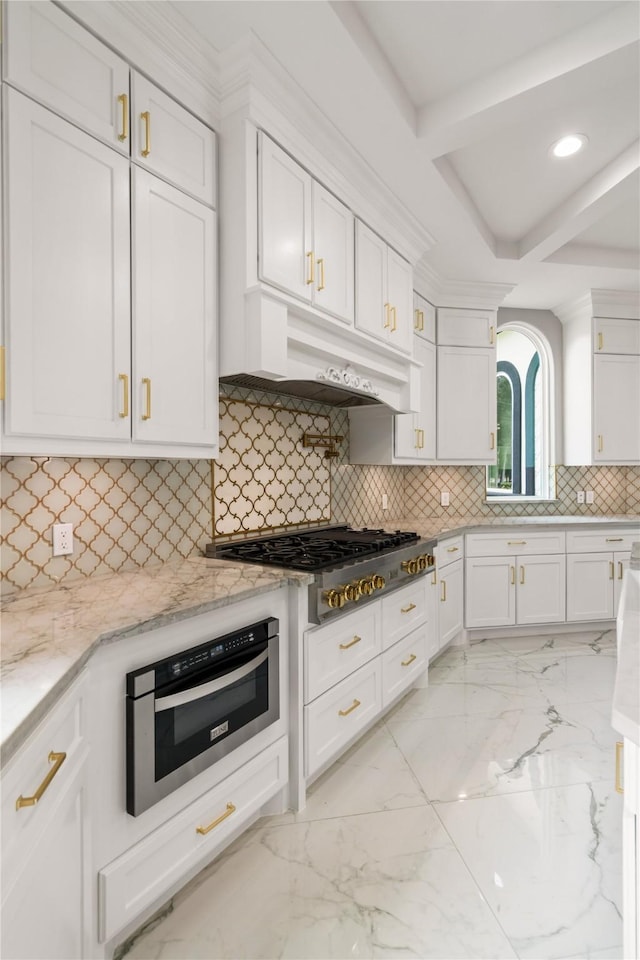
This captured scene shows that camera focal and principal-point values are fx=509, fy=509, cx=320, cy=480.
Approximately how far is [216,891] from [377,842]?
1.83 feet

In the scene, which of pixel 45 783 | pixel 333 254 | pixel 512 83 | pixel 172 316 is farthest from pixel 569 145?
pixel 45 783

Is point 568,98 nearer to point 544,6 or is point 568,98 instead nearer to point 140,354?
point 544,6

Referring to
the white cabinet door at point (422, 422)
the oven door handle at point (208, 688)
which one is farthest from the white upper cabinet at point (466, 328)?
the oven door handle at point (208, 688)

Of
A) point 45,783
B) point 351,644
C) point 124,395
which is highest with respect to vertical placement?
point 124,395

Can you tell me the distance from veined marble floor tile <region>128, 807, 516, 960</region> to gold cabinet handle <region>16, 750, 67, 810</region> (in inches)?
31.4

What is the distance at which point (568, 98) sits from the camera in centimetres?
212

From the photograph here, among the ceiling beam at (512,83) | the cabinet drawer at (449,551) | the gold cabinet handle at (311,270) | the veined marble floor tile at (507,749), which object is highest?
the ceiling beam at (512,83)

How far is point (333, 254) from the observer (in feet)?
7.81

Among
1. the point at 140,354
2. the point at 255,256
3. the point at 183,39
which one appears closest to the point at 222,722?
the point at 140,354

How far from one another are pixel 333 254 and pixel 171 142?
852mm

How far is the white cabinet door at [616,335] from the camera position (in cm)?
428

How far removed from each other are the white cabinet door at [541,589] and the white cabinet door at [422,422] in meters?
1.15

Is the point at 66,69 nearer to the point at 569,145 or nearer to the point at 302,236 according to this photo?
the point at 302,236

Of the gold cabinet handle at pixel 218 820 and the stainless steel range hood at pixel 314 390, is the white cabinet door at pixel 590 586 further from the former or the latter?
the gold cabinet handle at pixel 218 820
